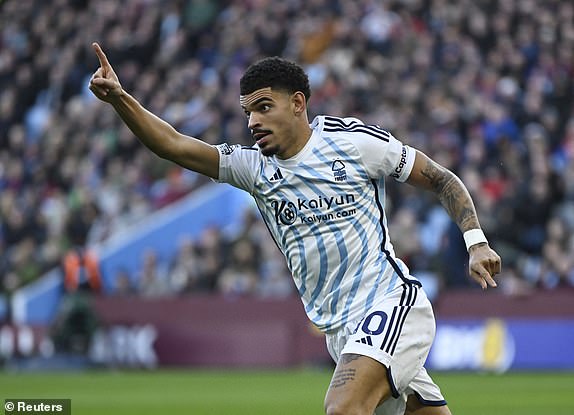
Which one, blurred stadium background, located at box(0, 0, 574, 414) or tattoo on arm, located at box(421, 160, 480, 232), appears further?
blurred stadium background, located at box(0, 0, 574, 414)

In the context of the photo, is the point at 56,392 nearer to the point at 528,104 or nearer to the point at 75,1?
the point at 528,104

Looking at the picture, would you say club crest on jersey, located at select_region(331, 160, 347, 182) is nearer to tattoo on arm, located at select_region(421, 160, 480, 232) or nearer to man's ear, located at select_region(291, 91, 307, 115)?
man's ear, located at select_region(291, 91, 307, 115)

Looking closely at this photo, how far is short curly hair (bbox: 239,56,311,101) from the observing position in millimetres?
7125

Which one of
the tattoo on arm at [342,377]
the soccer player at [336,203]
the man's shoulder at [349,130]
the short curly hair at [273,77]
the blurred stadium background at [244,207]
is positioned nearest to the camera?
the tattoo on arm at [342,377]

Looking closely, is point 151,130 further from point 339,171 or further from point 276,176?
point 339,171

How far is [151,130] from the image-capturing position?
7.04 m

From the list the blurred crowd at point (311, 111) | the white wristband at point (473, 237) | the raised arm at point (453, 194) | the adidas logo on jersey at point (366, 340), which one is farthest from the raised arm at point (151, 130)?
the blurred crowd at point (311, 111)

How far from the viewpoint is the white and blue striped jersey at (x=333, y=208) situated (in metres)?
7.07

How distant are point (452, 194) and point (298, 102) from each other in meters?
0.97

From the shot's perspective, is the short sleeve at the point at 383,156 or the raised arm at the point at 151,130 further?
the short sleeve at the point at 383,156

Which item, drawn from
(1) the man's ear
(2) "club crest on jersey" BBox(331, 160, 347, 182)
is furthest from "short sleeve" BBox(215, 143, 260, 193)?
(2) "club crest on jersey" BBox(331, 160, 347, 182)

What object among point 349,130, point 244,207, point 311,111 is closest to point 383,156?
point 349,130

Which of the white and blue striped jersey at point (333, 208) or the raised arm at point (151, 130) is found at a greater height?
the raised arm at point (151, 130)

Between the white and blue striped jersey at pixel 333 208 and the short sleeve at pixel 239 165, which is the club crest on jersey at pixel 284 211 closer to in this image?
the white and blue striped jersey at pixel 333 208
